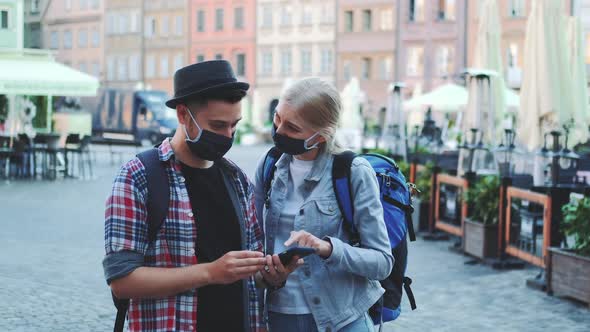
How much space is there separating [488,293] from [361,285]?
634 cm

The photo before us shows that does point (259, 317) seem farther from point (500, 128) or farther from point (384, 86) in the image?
A: point (384, 86)

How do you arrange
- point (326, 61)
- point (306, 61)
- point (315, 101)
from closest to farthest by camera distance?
point (315, 101) < point (326, 61) < point (306, 61)

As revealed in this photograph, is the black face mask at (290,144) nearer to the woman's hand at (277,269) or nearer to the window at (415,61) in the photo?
the woman's hand at (277,269)

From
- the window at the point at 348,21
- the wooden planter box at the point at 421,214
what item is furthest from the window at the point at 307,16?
the wooden planter box at the point at 421,214

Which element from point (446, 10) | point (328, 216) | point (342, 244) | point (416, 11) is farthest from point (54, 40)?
point (342, 244)

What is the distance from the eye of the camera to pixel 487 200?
11.6 metres

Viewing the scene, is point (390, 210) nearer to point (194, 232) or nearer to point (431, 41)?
point (194, 232)

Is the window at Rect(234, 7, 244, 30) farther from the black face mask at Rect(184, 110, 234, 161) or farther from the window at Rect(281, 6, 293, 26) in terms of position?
the black face mask at Rect(184, 110, 234, 161)

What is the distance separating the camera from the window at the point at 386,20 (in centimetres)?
6159

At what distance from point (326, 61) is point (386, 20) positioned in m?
5.37

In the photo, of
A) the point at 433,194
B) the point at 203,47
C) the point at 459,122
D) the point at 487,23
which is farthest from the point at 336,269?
the point at 203,47

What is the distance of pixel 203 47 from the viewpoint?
7300cm

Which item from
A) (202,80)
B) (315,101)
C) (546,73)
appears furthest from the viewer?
(546,73)

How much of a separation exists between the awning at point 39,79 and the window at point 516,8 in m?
36.2
